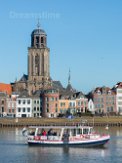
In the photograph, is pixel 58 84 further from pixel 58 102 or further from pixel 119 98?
pixel 119 98

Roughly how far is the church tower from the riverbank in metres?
27.0

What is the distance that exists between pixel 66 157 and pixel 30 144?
10.5 meters

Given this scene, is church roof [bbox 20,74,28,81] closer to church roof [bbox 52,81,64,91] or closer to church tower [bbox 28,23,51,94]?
church tower [bbox 28,23,51,94]

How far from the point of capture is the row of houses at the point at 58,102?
136250 mm

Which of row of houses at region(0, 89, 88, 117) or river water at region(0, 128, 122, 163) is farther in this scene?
row of houses at region(0, 89, 88, 117)

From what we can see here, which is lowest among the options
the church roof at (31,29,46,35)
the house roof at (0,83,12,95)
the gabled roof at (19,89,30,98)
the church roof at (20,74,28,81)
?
the gabled roof at (19,89,30,98)

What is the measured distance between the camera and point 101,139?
63625 mm

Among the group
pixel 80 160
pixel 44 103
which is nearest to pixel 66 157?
pixel 80 160

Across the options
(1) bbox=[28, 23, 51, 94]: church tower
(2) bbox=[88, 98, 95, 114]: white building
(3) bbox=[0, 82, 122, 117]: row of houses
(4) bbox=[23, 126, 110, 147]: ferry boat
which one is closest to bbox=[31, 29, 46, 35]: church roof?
(1) bbox=[28, 23, 51, 94]: church tower

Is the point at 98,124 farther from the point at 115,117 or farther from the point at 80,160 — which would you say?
the point at 80,160

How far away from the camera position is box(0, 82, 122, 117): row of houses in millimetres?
136250

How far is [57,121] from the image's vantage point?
11994 centimetres

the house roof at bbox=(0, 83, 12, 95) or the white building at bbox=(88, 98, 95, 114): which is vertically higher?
the house roof at bbox=(0, 83, 12, 95)

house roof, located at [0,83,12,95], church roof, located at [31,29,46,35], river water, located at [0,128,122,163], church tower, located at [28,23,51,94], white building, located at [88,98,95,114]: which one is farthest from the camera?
church roof, located at [31,29,46,35]
